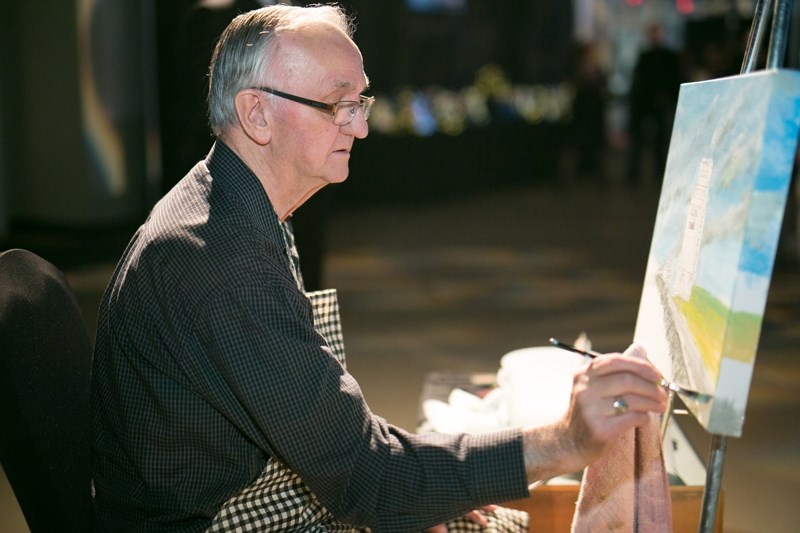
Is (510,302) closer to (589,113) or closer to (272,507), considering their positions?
(272,507)

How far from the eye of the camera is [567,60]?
505 inches

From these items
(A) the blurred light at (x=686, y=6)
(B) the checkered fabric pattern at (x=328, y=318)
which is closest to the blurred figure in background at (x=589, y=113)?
(A) the blurred light at (x=686, y=6)

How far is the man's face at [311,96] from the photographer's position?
1.36m

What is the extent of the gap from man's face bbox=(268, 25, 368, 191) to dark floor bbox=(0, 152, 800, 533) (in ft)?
5.85

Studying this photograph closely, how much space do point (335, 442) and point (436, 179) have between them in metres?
8.39

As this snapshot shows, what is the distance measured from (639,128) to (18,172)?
6.38 metres

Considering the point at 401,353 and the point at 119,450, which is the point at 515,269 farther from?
the point at 119,450

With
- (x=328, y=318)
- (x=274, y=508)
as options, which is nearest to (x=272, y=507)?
(x=274, y=508)

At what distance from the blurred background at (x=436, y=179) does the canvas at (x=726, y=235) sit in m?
0.99

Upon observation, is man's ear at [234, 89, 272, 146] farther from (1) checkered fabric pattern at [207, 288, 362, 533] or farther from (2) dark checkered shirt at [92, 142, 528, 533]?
(1) checkered fabric pattern at [207, 288, 362, 533]

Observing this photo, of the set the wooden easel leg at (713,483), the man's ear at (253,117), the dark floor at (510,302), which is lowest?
the dark floor at (510,302)

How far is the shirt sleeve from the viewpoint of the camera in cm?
116

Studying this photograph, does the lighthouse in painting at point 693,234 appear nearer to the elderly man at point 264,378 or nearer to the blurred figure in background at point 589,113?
the elderly man at point 264,378

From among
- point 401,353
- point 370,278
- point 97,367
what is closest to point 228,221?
point 97,367
